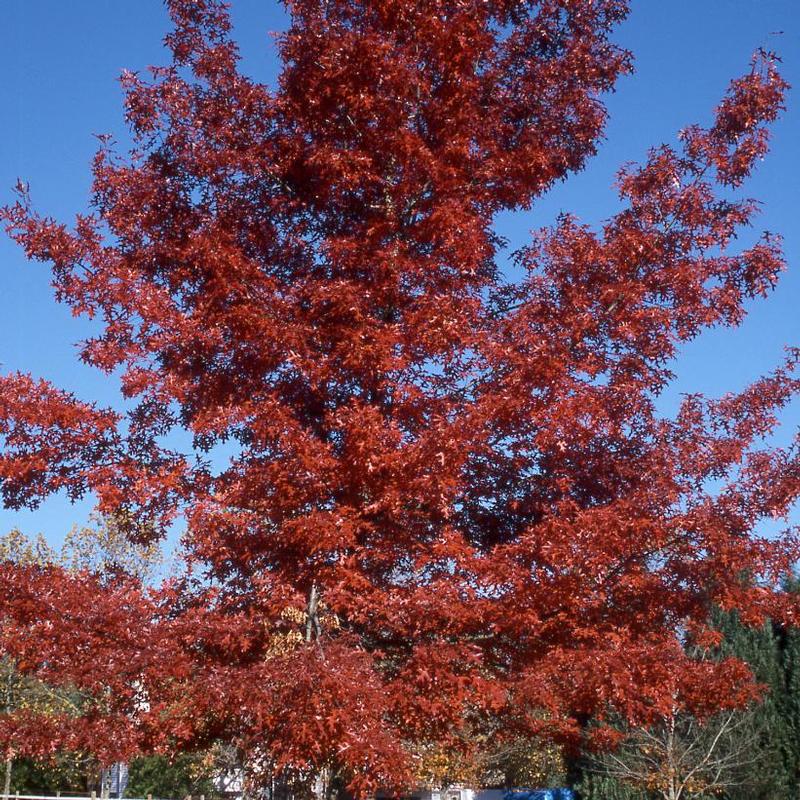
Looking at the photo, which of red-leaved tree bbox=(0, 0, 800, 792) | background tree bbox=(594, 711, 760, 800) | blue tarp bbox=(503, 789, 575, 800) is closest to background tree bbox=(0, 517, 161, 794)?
red-leaved tree bbox=(0, 0, 800, 792)

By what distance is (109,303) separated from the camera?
6.48 m

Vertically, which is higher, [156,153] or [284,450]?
[156,153]

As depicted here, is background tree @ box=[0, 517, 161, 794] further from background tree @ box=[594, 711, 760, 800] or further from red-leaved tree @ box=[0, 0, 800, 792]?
background tree @ box=[594, 711, 760, 800]

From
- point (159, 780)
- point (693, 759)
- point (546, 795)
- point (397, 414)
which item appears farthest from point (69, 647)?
point (159, 780)

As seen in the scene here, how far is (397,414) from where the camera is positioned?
6.27 meters

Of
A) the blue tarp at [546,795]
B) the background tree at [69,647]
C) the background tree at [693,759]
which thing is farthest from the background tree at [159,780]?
the background tree at [69,647]

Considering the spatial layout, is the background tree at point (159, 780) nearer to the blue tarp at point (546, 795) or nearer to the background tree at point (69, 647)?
the blue tarp at point (546, 795)

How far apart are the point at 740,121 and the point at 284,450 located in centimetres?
447

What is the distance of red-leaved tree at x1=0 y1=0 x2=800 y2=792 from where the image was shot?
5.53 meters

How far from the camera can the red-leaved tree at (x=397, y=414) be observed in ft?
18.1

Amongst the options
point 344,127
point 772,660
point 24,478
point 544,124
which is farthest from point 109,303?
point 772,660

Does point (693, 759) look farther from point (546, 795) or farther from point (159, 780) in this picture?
point (159, 780)

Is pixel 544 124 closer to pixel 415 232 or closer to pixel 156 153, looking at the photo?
pixel 415 232

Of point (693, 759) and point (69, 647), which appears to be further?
point (693, 759)
